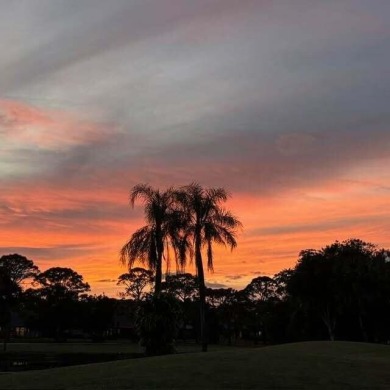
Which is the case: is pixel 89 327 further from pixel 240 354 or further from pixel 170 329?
pixel 240 354

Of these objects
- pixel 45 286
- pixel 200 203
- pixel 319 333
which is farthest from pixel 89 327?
pixel 200 203

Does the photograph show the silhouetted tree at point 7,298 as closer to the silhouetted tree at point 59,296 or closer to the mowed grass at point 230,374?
the silhouetted tree at point 59,296

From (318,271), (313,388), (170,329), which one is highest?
(318,271)

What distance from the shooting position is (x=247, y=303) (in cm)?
10675

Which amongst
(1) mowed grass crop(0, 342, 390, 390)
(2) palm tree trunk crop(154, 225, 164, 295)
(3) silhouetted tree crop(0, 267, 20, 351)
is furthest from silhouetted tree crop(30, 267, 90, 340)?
(1) mowed grass crop(0, 342, 390, 390)

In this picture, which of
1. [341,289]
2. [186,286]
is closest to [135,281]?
[186,286]

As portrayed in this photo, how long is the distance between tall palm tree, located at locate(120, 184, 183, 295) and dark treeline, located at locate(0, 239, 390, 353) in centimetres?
238

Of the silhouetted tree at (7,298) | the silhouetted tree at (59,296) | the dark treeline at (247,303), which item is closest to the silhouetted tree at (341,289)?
the dark treeline at (247,303)

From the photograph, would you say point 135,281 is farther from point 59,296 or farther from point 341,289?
point 341,289

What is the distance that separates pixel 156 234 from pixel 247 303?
73.3 metres

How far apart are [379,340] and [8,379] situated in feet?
139

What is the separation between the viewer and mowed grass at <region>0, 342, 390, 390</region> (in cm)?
1510

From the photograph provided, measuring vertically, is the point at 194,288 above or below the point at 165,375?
above

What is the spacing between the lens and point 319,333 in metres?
53.5
